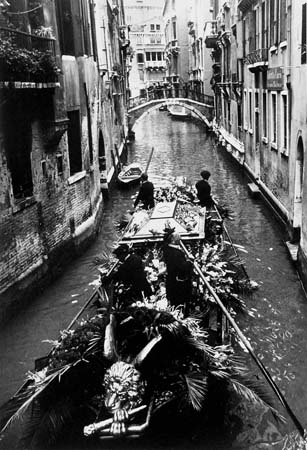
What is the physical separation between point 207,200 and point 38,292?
3767 mm

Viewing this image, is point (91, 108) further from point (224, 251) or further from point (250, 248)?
point (224, 251)

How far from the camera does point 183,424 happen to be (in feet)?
17.6

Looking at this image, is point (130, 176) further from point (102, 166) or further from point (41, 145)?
point (41, 145)

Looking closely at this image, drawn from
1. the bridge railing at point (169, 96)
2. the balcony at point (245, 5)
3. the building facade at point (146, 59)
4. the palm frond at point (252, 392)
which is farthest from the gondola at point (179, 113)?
the palm frond at point (252, 392)

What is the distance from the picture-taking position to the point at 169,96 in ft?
139

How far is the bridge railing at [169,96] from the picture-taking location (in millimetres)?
37438

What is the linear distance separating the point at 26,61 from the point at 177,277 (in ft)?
14.0

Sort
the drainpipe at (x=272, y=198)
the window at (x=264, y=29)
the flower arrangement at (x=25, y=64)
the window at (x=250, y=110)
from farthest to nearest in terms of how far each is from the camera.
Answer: the window at (x=250, y=110) → the window at (x=264, y=29) → the drainpipe at (x=272, y=198) → the flower arrangement at (x=25, y=64)

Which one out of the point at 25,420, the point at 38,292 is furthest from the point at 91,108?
the point at 25,420

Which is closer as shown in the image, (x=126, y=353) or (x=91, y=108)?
(x=126, y=353)

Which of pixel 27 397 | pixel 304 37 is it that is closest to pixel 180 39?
pixel 304 37

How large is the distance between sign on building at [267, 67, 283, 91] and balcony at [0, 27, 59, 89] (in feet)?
A: 17.7

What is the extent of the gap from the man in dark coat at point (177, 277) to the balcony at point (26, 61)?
11.0 ft

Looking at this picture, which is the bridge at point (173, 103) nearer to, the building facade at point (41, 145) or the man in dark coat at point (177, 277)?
the building facade at point (41, 145)
